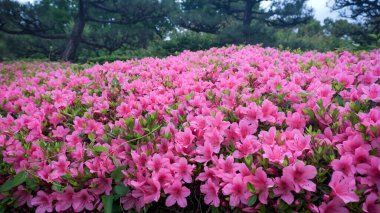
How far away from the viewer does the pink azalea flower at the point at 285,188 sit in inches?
48.8

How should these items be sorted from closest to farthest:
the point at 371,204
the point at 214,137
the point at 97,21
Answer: the point at 371,204
the point at 214,137
the point at 97,21

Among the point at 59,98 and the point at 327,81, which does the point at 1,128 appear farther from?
the point at 327,81

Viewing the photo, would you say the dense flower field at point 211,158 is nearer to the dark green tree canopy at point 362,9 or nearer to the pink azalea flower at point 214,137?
the pink azalea flower at point 214,137

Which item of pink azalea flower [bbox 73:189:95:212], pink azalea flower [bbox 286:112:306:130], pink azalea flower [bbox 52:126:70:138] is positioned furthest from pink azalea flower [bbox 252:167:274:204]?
pink azalea flower [bbox 52:126:70:138]

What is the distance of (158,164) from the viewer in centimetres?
148

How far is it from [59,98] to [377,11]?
16.3 meters

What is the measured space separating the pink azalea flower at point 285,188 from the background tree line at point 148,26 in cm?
1134

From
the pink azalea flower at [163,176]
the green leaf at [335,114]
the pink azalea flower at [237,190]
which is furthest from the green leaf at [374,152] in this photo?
the pink azalea flower at [163,176]

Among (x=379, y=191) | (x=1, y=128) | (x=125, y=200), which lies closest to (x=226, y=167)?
(x=125, y=200)

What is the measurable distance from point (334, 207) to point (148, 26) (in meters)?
14.5

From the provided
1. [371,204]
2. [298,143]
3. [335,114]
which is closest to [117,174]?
[298,143]

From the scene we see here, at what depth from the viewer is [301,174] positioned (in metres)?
1.27

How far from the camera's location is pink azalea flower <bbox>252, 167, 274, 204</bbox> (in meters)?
1.26

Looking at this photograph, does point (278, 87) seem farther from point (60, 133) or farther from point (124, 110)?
point (60, 133)
